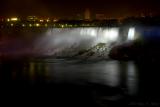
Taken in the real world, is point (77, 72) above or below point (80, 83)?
below

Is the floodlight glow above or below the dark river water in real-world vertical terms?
above

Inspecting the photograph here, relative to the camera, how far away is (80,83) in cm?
2838

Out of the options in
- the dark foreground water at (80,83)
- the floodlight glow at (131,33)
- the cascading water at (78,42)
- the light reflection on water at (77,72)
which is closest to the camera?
the dark foreground water at (80,83)

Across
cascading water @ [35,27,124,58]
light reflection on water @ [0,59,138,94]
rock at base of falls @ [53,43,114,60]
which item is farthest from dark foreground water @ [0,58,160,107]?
cascading water @ [35,27,124,58]

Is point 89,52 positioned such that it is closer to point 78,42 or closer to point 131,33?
point 78,42

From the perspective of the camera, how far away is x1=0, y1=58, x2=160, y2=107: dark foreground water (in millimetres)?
22445

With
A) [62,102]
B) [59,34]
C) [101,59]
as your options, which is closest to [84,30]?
[59,34]

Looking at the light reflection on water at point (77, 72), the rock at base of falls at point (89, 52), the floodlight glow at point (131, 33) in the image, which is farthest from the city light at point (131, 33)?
the light reflection on water at point (77, 72)

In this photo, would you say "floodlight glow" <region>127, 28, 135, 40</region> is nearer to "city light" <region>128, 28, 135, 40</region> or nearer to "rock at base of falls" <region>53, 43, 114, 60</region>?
"city light" <region>128, 28, 135, 40</region>

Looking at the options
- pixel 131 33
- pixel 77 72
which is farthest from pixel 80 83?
pixel 131 33

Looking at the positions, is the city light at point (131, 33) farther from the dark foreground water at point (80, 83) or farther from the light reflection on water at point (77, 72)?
the light reflection on water at point (77, 72)

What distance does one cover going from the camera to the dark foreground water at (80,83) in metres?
22.4

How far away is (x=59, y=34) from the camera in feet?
178

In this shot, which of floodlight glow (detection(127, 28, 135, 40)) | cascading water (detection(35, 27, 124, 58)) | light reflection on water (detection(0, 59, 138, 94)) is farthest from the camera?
cascading water (detection(35, 27, 124, 58))
